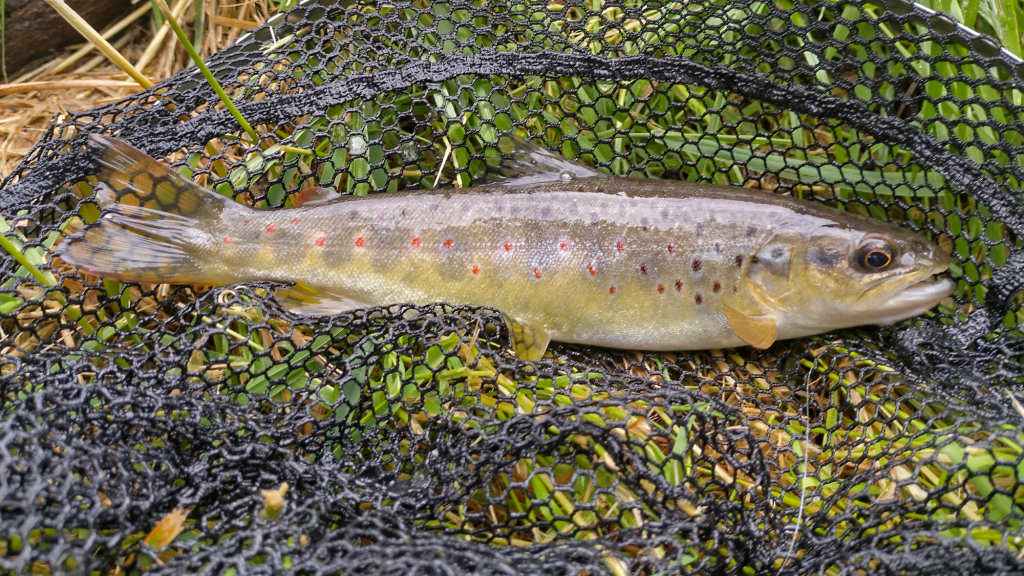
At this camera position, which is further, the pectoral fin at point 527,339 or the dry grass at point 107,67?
the dry grass at point 107,67

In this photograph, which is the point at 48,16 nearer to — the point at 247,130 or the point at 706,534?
the point at 247,130

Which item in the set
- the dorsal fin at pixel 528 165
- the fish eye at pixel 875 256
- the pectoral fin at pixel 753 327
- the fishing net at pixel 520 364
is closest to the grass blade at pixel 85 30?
the fishing net at pixel 520 364

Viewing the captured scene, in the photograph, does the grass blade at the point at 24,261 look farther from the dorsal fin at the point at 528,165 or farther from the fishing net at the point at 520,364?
the dorsal fin at the point at 528,165

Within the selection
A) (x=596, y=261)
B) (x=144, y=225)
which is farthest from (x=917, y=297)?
(x=144, y=225)

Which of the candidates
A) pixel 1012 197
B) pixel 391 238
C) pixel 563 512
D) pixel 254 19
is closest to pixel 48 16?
pixel 254 19

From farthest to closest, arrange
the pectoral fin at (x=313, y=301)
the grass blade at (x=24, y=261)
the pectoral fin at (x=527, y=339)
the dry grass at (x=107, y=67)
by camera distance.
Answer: the dry grass at (x=107, y=67), the pectoral fin at (x=527, y=339), the pectoral fin at (x=313, y=301), the grass blade at (x=24, y=261)

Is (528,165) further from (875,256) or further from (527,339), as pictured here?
(875,256)

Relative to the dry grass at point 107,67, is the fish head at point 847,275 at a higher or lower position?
lower
